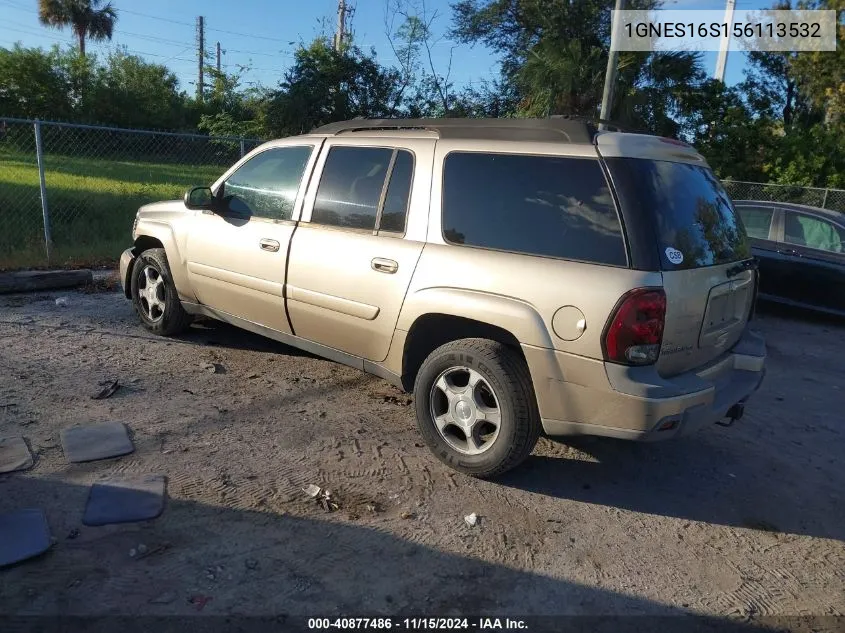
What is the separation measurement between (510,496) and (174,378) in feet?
9.14

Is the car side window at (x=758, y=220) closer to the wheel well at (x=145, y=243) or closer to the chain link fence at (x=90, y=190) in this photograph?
the wheel well at (x=145, y=243)

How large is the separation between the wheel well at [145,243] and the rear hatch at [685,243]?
13.7ft

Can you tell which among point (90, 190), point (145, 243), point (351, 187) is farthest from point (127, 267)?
point (90, 190)

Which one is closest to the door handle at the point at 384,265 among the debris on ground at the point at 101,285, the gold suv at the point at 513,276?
the gold suv at the point at 513,276

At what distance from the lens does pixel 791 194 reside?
16688 mm

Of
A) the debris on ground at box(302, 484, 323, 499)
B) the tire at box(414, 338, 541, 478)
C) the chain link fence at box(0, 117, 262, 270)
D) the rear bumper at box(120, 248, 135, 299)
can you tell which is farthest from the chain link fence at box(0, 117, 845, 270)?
the tire at box(414, 338, 541, 478)

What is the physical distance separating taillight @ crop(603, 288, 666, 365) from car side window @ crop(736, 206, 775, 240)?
6.26 meters

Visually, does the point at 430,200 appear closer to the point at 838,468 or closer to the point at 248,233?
the point at 248,233

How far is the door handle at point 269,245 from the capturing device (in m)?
4.63

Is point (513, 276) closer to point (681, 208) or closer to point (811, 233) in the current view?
point (681, 208)

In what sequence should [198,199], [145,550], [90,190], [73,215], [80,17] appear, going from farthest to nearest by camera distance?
[80,17] < [90,190] < [73,215] < [198,199] < [145,550]

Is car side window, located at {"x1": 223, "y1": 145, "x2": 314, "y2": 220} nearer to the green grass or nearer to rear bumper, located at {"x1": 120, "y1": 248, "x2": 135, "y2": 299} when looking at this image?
rear bumper, located at {"x1": 120, "y1": 248, "x2": 135, "y2": 299}

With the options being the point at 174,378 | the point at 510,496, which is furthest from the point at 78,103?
the point at 510,496

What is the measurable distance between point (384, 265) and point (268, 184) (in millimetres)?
→ 1499
